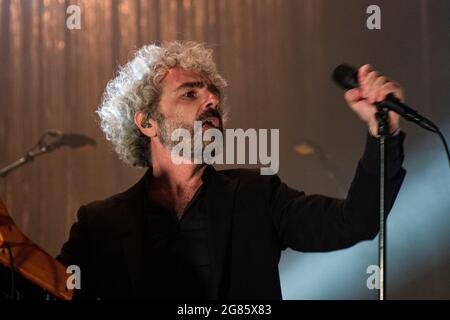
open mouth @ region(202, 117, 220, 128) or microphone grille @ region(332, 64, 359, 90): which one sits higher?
microphone grille @ region(332, 64, 359, 90)

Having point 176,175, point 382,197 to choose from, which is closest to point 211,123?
point 176,175

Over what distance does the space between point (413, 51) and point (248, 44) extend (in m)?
0.66

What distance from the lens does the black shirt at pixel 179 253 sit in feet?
5.81

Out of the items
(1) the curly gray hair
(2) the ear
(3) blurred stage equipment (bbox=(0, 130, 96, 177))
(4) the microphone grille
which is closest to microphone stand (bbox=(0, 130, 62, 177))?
(3) blurred stage equipment (bbox=(0, 130, 96, 177))

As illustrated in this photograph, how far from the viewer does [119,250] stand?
1.83 meters

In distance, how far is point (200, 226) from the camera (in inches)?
73.7

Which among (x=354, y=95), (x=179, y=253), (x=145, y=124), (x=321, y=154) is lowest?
(x=179, y=253)

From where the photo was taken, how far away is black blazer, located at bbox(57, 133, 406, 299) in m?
1.74

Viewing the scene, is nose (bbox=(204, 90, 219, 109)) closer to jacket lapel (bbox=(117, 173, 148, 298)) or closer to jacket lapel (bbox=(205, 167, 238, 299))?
jacket lapel (bbox=(205, 167, 238, 299))

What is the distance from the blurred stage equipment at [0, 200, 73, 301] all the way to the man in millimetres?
245

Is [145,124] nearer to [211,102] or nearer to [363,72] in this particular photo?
[211,102]

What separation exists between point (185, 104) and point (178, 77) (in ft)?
0.39

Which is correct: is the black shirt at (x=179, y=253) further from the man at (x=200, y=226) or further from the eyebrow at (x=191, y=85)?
the eyebrow at (x=191, y=85)
